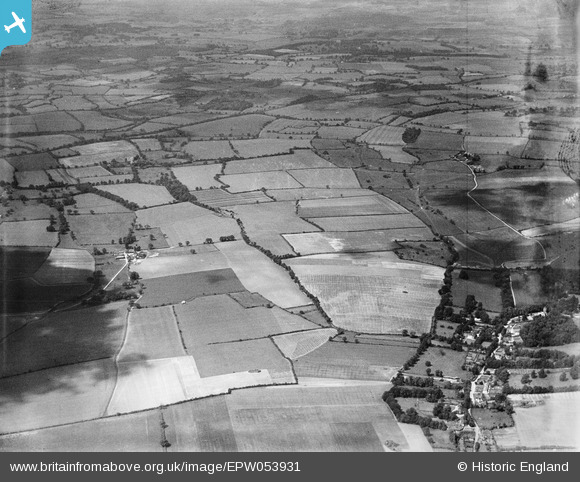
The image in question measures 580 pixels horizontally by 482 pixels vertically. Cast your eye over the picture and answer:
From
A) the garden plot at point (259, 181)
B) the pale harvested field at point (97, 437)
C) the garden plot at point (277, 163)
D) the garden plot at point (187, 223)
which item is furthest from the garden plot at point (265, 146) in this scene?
the pale harvested field at point (97, 437)

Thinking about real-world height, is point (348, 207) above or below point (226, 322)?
below

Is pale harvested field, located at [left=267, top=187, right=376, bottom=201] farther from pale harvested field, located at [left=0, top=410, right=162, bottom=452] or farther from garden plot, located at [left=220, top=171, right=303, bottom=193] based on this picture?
pale harvested field, located at [left=0, top=410, right=162, bottom=452]

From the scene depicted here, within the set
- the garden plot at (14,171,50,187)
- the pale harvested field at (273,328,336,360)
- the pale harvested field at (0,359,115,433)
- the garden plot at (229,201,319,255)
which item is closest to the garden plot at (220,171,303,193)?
the garden plot at (229,201,319,255)

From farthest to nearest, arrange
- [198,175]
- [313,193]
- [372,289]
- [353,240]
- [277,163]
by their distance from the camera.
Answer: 1. [277,163]
2. [198,175]
3. [313,193]
4. [353,240]
5. [372,289]

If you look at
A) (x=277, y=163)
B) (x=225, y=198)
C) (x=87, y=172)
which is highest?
(x=87, y=172)

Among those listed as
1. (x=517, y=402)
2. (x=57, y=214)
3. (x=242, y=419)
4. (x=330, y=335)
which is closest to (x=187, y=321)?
(x=330, y=335)

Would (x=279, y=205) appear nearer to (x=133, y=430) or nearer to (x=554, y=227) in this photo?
(x=554, y=227)

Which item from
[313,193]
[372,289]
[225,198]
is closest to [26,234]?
[225,198]

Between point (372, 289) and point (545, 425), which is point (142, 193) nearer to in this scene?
point (372, 289)

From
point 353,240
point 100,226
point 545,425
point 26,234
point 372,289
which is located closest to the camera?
point 545,425
